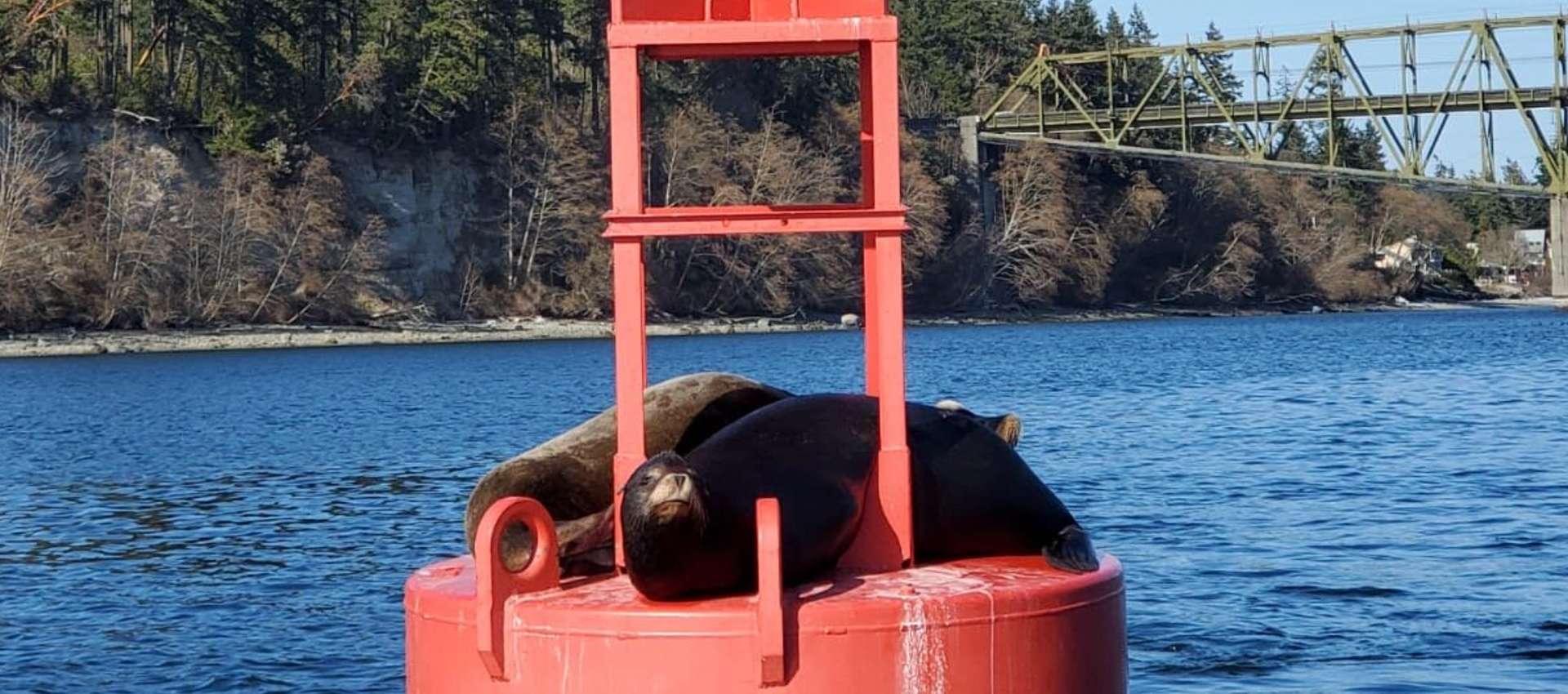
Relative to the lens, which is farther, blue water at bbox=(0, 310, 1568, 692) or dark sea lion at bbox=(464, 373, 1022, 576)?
blue water at bbox=(0, 310, 1568, 692)

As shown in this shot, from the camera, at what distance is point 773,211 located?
8.67 m

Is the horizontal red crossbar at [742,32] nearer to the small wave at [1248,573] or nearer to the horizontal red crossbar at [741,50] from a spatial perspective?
the horizontal red crossbar at [741,50]

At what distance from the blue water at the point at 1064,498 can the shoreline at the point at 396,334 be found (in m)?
12.5

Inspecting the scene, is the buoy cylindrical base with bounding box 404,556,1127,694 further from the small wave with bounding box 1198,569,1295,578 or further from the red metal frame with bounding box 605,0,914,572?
the small wave with bounding box 1198,569,1295,578

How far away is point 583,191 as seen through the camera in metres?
109

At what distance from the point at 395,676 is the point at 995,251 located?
374ft

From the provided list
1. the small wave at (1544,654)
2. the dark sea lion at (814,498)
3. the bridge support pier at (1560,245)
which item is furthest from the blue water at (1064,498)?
the bridge support pier at (1560,245)

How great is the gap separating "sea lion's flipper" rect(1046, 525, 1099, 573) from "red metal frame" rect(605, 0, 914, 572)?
25.1 inches

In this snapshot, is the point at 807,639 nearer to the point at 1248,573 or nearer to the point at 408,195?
the point at 1248,573

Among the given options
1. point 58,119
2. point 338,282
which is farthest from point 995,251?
point 58,119

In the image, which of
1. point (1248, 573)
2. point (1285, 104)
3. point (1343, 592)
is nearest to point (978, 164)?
point (1285, 104)

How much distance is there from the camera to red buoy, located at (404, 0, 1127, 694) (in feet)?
25.5

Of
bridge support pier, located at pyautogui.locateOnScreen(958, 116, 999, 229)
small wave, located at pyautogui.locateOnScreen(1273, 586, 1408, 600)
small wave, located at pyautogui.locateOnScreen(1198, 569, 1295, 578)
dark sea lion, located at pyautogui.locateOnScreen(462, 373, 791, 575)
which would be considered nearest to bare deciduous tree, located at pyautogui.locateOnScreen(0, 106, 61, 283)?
bridge support pier, located at pyautogui.locateOnScreen(958, 116, 999, 229)

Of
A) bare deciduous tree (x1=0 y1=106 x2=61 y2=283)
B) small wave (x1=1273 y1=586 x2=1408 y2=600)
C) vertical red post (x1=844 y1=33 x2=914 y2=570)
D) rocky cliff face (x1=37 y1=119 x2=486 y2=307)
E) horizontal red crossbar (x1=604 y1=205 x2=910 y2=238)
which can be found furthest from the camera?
rocky cliff face (x1=37 y1=119 x2=486 y2=307)
